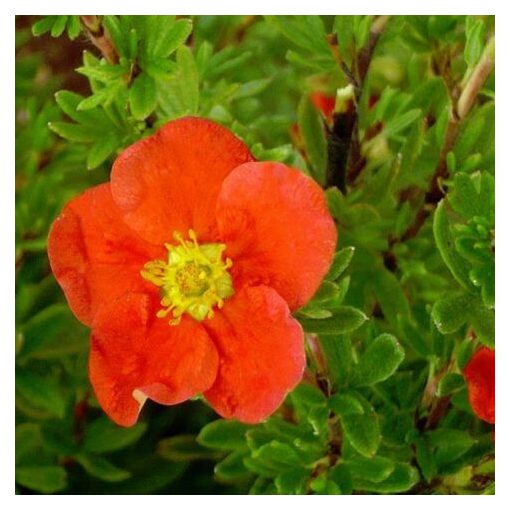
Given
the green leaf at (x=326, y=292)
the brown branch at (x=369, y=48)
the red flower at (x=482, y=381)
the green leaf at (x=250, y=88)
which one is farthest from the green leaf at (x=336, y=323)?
the green leaf at (x=250, y=88)

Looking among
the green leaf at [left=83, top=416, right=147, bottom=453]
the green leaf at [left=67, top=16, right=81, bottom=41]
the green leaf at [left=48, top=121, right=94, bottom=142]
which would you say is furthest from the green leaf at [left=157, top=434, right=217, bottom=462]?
the green leaf at [left=67, top=16, right=81, bottom=41]

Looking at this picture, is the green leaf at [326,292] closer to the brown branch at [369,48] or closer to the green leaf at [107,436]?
the brown branch at [369,48]

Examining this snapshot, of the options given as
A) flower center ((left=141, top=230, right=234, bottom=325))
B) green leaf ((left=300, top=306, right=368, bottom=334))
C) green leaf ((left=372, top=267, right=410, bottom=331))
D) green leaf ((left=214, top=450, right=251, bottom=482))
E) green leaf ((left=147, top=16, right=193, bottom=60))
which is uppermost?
green leaf ((left=147, top=16, right=193, bottom=60))

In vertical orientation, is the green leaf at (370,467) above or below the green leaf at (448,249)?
below

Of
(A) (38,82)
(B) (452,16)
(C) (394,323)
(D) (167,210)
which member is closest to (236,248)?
(D) (167,210)

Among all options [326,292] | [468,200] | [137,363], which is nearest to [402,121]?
[468,200]

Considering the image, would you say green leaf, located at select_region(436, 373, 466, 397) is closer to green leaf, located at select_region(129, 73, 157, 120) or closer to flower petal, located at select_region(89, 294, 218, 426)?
flower petal, located at select_region(89, 294, 218, 426)
